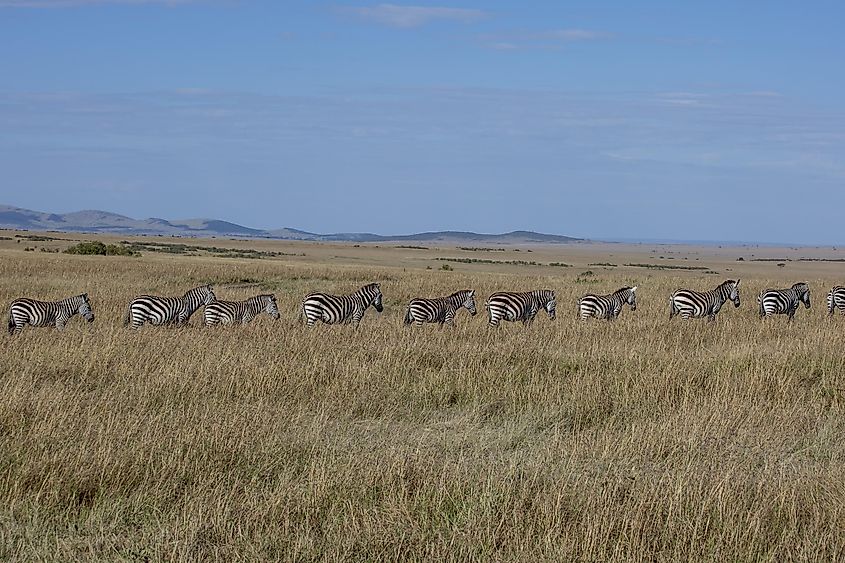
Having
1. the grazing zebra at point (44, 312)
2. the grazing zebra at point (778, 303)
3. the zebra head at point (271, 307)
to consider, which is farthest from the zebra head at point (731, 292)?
the grazing zebra at point (44, 312)

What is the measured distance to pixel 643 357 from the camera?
12.1 m

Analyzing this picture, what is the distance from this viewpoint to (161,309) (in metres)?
17.9

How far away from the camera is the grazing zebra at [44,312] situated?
55.7ft

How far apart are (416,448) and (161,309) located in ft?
38.5

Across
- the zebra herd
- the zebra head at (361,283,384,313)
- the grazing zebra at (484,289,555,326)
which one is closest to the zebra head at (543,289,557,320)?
the zebra herd

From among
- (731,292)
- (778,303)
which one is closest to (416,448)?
(778,303)

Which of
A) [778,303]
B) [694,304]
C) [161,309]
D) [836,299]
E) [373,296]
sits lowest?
[161,309]

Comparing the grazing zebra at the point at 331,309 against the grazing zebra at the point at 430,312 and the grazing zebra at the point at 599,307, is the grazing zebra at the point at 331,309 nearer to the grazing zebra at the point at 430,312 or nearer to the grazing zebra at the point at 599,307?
the grazing zebra at the point at 430,312

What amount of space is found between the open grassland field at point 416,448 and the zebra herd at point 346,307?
3759 millimetres

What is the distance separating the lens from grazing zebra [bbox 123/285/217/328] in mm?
17609

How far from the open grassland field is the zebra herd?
148 inches

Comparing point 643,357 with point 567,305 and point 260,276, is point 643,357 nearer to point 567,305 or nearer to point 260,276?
point 567,305

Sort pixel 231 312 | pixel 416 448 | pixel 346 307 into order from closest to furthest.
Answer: pixel 416 448
pixel 231 312
pixel 346 307

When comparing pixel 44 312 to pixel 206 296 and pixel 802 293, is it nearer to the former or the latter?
pixel 206 296
